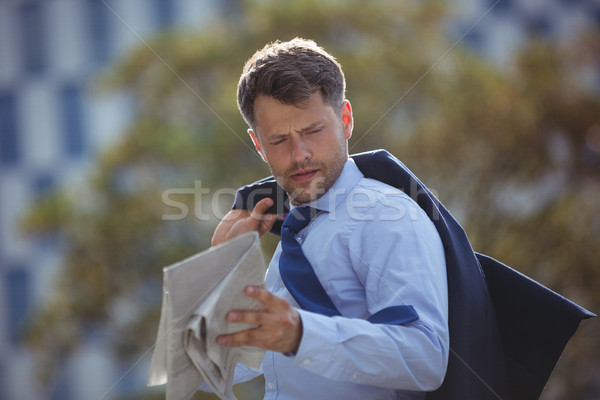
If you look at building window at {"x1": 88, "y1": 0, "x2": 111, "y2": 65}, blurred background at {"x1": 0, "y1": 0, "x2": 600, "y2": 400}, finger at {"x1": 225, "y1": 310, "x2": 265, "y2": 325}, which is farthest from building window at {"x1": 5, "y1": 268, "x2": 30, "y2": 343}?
finger at {"x1": 225, "y1": 310, "x2": 265, "y2": 325}

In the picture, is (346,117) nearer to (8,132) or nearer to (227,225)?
(227,225)

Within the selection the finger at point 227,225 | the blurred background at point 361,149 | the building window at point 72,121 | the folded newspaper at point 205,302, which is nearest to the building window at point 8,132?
the building window at point 72,121

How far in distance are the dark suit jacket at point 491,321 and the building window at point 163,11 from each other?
17.5ft

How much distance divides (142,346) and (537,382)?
408 cm

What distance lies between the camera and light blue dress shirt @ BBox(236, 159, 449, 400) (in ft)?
3.85

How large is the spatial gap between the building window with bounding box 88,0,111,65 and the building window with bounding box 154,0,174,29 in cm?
47

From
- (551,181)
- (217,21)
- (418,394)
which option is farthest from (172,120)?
(418,394)

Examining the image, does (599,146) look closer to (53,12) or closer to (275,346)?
A: (275,346)

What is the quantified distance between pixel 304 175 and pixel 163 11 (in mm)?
5440

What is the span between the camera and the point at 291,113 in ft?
4.92

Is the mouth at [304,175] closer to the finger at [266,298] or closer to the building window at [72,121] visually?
the finger at [266,298]

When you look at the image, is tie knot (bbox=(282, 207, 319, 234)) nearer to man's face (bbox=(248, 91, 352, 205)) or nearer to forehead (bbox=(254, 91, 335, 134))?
man's face (bbox=(248, 91, 352, 205))

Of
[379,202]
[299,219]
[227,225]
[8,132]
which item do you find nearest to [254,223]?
[227,225]

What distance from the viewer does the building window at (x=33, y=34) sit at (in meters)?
6.70
